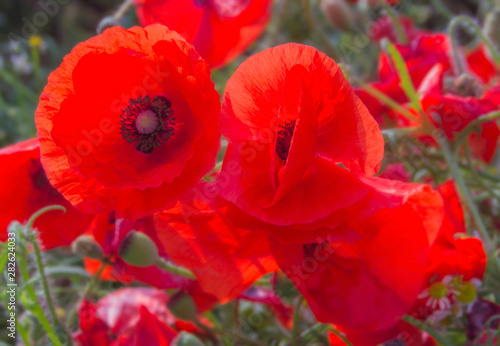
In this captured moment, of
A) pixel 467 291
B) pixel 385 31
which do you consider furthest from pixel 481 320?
pixel 385 31

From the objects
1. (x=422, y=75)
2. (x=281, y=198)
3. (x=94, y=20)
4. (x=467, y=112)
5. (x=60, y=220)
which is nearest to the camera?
(x=281, y=198)

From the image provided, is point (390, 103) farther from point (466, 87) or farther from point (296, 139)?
point (296, 139)

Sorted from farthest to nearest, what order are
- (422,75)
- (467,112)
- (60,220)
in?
(422,75) → (467,112) → (60,220)

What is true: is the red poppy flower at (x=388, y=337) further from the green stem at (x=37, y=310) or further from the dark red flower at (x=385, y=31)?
the dark red flower at (x=385, y=31)

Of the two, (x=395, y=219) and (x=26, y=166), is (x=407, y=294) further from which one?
(x=26, y=166)

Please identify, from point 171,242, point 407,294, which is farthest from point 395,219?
point 171,242
